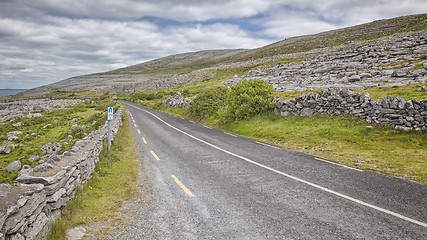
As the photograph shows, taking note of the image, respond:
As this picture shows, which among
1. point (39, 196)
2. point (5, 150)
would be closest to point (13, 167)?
point (5, 150)

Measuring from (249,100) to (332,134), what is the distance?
8.51 metres

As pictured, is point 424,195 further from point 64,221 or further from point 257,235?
point 64,221

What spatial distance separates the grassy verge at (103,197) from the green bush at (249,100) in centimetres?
1215

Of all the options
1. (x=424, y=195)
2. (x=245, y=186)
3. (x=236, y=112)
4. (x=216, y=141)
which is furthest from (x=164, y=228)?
(x=236, y=112)

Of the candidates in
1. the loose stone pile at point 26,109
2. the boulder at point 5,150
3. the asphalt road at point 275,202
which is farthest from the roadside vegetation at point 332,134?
the loose stone pile at point 26,109

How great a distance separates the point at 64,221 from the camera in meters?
5.42

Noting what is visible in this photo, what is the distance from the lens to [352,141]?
42.7 ft

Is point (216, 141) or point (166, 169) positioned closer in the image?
point (166, 169)

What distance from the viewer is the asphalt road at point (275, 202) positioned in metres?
→ 5.09

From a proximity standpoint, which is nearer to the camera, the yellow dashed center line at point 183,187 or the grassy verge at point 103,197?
the grassy verge at point 103,197

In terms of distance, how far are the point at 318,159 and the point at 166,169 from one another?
7.17 m

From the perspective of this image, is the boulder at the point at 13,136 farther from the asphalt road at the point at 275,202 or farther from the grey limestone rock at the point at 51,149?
the asphalt road at the point at 275,202

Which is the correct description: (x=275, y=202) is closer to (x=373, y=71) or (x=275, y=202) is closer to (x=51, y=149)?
(x=51, y=149)

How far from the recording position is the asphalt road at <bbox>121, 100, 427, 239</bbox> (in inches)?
201
